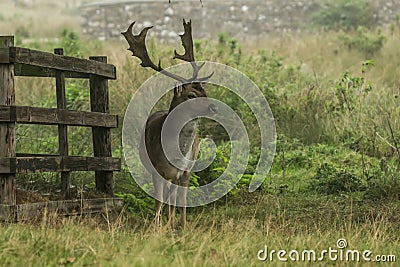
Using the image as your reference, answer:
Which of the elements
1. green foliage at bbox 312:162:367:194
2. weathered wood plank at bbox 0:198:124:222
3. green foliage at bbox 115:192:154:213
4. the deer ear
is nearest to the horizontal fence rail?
weathered wood plank at bbox 0:198:124:222

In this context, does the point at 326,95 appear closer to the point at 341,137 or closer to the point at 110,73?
the point at 341,137

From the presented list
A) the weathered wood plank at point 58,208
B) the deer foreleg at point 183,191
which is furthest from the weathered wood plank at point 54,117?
the deer foreleg at point 183,191

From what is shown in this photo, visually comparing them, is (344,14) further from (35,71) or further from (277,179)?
(35,71)

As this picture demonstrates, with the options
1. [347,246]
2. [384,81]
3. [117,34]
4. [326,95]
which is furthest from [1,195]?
[117,34]

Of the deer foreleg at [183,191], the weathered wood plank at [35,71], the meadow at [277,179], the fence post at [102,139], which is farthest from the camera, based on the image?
the fence post at [102,139]

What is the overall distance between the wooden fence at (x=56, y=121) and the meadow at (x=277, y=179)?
406 mm

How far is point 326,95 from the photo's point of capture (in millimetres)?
15242

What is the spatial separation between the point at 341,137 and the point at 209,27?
1531cm

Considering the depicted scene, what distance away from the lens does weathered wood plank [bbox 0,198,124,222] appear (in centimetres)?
796

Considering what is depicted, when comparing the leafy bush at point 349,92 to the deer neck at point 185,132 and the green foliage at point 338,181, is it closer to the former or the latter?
the green foliage at point 338,181

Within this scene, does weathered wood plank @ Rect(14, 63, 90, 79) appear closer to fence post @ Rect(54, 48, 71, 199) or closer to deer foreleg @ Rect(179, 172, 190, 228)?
fence post @ Rect(54, 48, 71, 199)

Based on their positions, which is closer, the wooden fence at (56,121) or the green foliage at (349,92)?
the wooden fence at (56,121)

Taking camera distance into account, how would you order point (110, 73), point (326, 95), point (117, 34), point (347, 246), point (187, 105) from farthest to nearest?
point (117, 34)
point (326, 95)
point (110, 73)
point (187, 105)
point (347, 246)

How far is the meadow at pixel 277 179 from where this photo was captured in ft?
20.7
